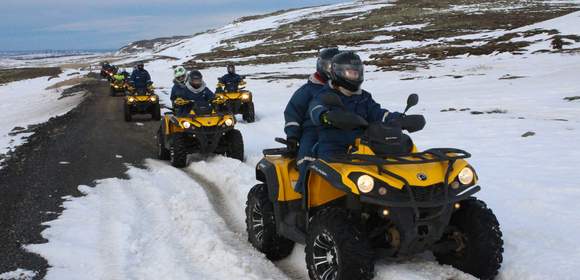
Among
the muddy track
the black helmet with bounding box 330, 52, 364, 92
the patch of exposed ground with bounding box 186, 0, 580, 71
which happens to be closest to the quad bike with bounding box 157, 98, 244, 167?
the muddy track

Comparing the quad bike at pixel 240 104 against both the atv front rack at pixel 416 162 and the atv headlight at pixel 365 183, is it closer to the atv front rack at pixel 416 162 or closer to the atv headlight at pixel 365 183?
the atv front rack at pixel 416 162

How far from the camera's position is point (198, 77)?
1288 centimetres

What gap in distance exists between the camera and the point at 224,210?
25.6 ft

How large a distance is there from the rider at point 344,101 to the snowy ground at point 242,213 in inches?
45.1

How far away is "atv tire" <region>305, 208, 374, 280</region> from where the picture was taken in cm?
430

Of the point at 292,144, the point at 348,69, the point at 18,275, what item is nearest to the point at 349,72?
the point at 348,69

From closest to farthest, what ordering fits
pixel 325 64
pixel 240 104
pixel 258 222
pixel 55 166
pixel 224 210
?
pixel 325 64 < pixel 258 222 < pixel 224 210 < pixel 55 166 < pixel 240 104

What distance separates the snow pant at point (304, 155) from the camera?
5.17 metres

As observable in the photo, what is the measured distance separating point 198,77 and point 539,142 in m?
7.34

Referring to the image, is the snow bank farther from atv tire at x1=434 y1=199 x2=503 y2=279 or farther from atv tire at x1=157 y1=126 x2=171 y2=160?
atv tire at x1=157 y1=126 x2=171 y2=160

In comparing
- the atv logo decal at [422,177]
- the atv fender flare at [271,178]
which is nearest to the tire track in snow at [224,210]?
the atv fender flare at [271,178]

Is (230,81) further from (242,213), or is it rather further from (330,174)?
(330,174)

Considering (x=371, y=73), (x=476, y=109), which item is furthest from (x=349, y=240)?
(x=371, y=73)

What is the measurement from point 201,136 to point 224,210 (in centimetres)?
387
